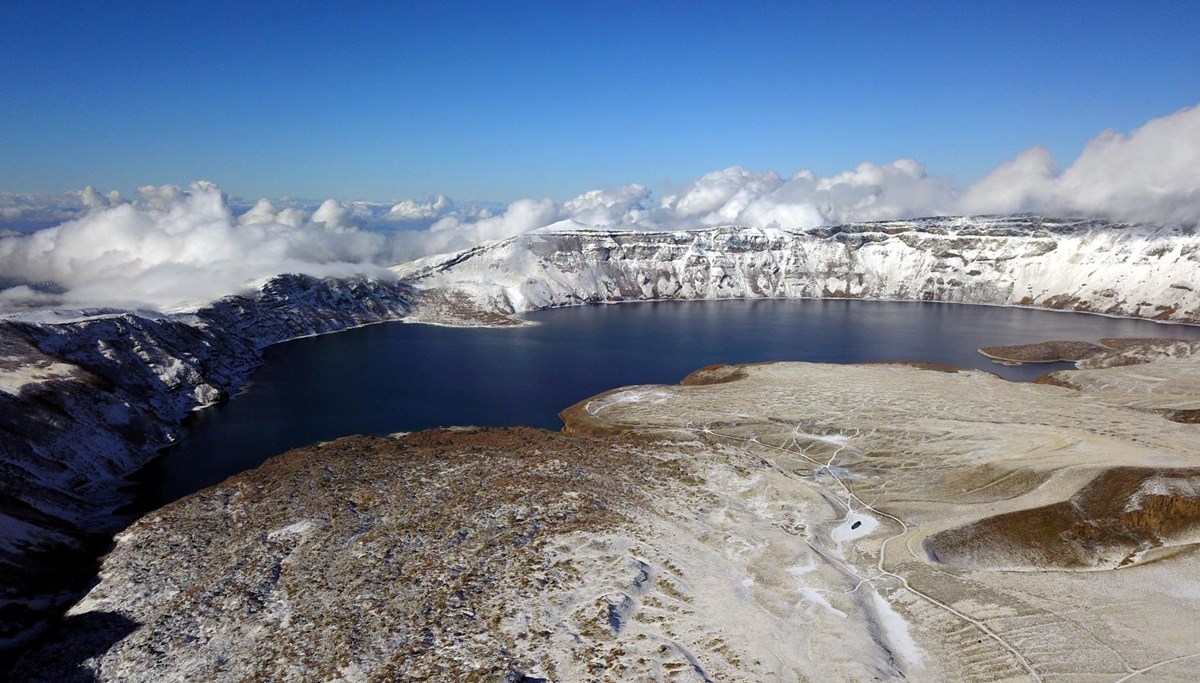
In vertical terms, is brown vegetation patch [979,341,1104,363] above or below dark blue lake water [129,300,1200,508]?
below

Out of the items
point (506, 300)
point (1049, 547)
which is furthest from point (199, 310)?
point (1049, 547)

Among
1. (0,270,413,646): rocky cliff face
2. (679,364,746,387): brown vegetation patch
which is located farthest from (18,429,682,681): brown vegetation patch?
(679,364,746,387): brown vegetation patch

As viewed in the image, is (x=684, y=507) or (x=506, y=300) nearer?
(x=684, y=507)

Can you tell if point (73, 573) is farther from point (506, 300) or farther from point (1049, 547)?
point (506, 300)

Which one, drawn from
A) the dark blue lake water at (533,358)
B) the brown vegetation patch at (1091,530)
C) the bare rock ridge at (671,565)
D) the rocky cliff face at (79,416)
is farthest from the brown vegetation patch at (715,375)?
the rocky cliff face at (79,416)

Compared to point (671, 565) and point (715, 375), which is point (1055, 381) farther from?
point (671, 565)

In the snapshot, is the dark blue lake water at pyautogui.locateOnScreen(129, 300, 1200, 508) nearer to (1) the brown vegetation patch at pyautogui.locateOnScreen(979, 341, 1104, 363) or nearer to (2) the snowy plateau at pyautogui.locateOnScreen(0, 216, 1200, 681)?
(1) the brown vegetation patch at pyautogui.locateOnScreen(979, 341, 1104, 363)
